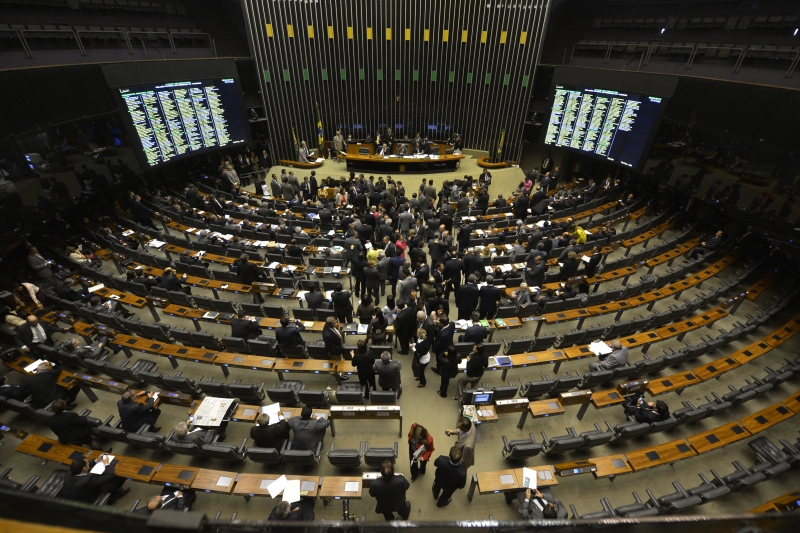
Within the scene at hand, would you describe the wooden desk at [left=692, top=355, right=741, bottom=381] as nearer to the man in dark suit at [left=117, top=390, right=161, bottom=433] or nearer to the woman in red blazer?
the woman in red blazer

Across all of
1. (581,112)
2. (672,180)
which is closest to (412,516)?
(672,180)

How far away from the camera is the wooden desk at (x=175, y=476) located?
4672 mm

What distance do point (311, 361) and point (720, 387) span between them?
8.19 meters

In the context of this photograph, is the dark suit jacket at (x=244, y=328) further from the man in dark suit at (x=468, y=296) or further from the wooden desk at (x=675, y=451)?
the wooden desk at (x=675, y=451)

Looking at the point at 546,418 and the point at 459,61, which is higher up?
the point at 459,61

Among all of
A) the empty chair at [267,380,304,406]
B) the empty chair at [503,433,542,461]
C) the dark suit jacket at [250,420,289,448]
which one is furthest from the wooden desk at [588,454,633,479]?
the empty chair at [267,380,304,406]

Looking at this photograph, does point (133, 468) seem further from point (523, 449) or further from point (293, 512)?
point (523, 449)

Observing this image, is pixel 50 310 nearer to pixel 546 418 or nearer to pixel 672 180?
pixel 546 418

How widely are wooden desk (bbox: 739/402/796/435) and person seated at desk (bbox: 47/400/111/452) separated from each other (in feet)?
34.1

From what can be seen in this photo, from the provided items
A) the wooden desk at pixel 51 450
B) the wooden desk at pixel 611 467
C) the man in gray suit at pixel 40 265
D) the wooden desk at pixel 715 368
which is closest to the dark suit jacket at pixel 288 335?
the wooden desk at pixel 51 450

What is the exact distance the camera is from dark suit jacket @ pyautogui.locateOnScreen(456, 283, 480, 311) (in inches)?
285

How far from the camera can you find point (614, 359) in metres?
6.39

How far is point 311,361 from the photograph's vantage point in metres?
6.61

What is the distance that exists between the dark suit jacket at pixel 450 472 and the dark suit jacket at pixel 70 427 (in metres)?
5.27
